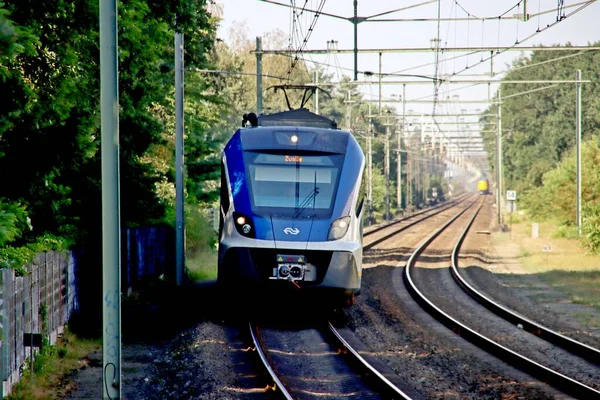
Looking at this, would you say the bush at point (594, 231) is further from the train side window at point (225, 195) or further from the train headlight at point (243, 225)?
the train headlight at point (243, 225)

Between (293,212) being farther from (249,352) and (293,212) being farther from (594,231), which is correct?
(594,231)

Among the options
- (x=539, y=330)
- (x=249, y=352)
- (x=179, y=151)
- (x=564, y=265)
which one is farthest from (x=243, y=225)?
(x=564, y=265)

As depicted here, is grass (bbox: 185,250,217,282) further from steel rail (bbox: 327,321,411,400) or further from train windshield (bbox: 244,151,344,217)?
steel rail (bbox: 327,321,411,400)

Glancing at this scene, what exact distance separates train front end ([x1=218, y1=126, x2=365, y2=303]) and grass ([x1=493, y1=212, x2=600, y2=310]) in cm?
819

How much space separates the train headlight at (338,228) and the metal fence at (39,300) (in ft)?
14.4

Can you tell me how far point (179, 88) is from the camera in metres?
21.6

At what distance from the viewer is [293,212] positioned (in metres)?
15.1

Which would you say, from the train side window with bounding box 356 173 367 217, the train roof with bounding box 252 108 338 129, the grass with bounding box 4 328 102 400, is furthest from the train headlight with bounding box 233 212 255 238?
the grass with bounding box 4 328 102 400

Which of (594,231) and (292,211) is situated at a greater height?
(292,211)

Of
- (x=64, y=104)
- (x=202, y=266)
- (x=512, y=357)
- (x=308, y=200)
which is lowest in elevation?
(x=202, y=266)

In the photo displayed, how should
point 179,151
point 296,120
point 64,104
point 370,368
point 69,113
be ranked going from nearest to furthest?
point 370,368 → point 64,104 → point 69,113 → point 296,120 → point 179,151

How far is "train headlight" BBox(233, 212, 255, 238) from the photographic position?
15034 millimetres

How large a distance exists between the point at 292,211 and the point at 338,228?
2.74 ft

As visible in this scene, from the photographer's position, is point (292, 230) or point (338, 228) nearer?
point (292, 230)
